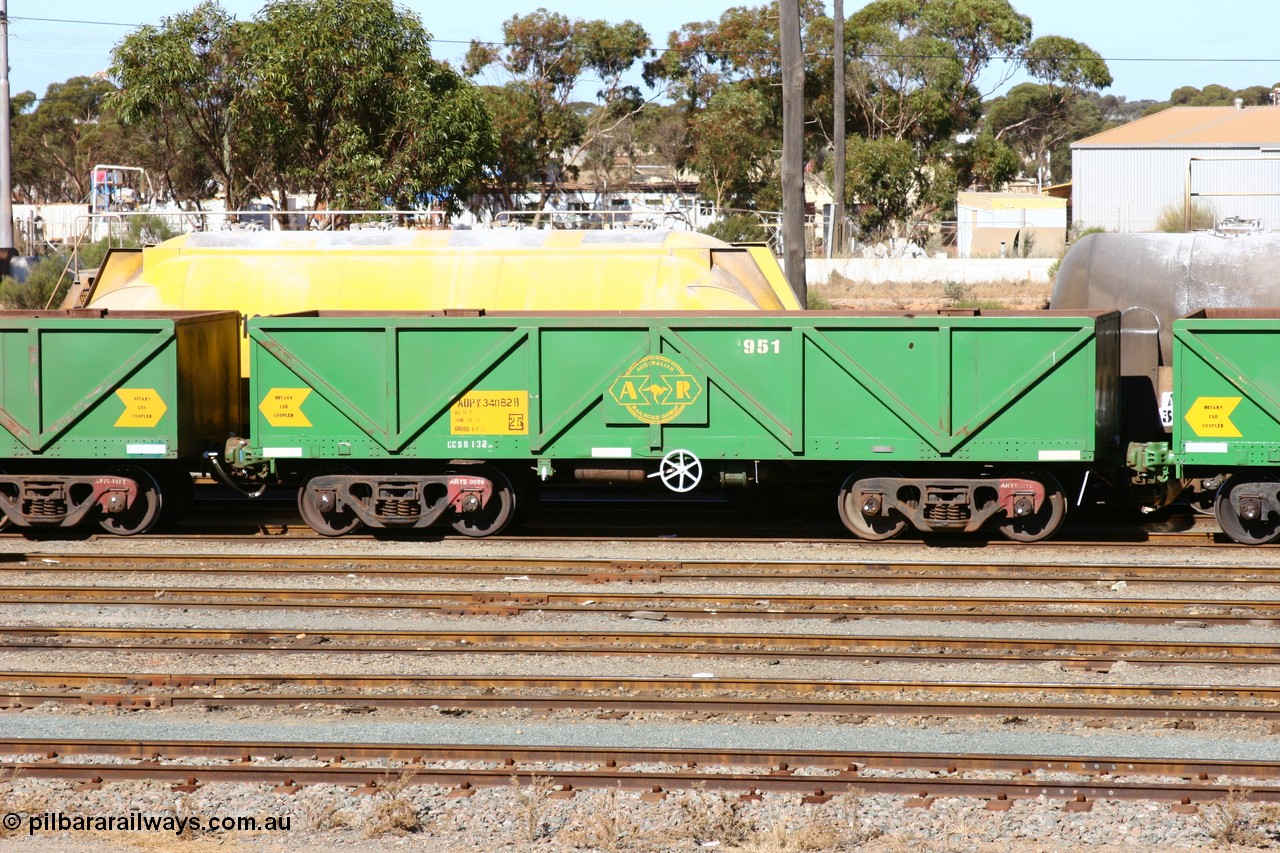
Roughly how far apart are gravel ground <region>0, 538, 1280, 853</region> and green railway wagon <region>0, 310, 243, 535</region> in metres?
1.85

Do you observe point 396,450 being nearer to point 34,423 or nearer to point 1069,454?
point 34,423

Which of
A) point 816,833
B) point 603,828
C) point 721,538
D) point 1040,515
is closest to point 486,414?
point 721,538

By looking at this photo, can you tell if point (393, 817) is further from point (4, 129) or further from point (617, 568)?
point (4, 129)

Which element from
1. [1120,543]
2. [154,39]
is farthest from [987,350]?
[154,39]

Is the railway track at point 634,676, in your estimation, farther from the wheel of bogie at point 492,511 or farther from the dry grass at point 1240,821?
the wheel of bogie at point 492,511

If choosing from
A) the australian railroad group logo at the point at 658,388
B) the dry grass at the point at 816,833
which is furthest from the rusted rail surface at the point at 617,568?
the dry grass at the point at 816,833

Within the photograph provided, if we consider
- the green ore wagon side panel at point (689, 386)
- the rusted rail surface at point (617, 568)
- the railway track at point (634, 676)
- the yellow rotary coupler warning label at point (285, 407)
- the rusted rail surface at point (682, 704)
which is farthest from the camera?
the yellow rotary coupler warning label at point (285, 407)

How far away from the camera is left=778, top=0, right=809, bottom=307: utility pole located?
19.7 metres

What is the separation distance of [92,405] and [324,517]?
2856 mm

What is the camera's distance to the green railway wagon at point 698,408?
14.3 m

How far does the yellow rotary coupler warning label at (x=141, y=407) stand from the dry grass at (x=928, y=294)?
24198mm

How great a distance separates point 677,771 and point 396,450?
742 cm

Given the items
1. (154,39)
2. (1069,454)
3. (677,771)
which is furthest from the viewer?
(154,39)

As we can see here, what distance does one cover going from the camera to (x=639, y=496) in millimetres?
18094
